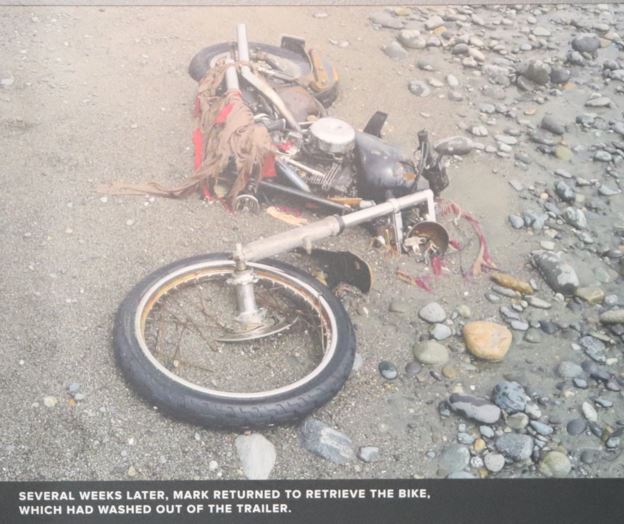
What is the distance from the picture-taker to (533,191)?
6.56 feet

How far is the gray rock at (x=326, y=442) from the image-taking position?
4.37 ft

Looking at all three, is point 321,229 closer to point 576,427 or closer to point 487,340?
point 487,340

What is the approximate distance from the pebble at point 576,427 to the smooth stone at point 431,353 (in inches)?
12.7

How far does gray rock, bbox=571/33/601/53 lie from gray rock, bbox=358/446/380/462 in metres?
1.56

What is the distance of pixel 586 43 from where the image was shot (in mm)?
2062

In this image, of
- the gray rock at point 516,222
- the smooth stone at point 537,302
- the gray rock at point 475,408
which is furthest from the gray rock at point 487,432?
the gray rock at point 516,222

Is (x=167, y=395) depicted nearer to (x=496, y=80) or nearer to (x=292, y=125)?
(x=292, y=125)

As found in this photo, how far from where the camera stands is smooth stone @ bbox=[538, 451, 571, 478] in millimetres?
1364

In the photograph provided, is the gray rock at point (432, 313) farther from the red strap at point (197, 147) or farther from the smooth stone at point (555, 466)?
the red strap at point (197, 147)

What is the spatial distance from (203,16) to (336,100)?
0.58 meters
